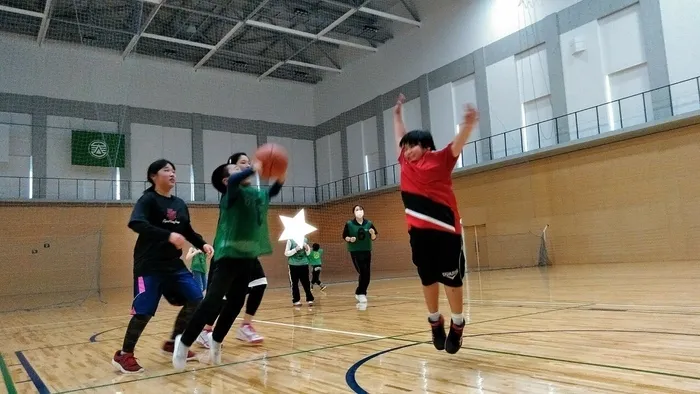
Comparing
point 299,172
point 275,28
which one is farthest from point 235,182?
point 299,172

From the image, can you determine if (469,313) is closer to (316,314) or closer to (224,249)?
→ (316,314)

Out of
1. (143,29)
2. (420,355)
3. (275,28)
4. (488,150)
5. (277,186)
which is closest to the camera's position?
(420,355)

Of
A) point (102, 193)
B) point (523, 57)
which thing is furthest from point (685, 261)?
point (102, 193)

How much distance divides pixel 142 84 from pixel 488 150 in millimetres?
15503

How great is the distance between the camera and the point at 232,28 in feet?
73.0

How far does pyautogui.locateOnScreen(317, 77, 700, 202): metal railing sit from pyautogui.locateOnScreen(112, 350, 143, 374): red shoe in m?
16.3

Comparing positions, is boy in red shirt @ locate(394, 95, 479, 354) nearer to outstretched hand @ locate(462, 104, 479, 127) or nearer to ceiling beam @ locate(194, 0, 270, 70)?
outstretched hand @ locate(462, 104, 479, 127)

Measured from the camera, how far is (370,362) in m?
3.85

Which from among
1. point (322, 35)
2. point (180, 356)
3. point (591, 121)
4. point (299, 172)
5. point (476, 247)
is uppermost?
point (322, 35)

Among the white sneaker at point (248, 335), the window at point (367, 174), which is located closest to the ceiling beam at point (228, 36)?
the window at point (367, 174)

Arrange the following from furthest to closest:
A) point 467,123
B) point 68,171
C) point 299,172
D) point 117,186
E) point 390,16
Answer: point 299,172 → point 117,186 → point 68,171 → point 390,16 → point 467,123

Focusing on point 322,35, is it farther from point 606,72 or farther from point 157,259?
point 157,259

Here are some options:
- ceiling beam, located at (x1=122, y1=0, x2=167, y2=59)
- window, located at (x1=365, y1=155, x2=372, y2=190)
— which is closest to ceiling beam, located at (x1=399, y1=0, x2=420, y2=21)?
window, located at (x1=365, y1=155, x2=372, y2=190)

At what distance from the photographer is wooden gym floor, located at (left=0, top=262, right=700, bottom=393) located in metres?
3.09
